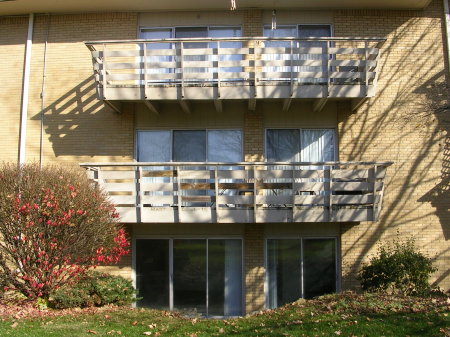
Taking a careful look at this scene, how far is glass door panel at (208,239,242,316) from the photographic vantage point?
11594 millimetres

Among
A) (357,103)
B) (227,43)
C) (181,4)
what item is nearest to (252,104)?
(227,43)

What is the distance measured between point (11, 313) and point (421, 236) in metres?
9.91

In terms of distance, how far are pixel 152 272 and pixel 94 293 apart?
2255 millimetres

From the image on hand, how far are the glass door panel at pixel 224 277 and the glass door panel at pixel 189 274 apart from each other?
211 millimetres

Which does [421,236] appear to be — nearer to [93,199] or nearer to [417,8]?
[417,8]

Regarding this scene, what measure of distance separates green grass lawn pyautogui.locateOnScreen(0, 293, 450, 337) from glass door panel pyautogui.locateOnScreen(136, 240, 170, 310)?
2.63m

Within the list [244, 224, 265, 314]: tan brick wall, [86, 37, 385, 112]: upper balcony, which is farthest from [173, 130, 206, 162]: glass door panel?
[244, 224, 265, 314]: tan brick wall

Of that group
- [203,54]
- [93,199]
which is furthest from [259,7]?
[93,199]

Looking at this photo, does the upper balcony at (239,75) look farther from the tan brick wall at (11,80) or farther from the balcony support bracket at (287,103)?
the tan brick wall at (11,80)

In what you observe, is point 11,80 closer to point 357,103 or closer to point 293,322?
point 357,103

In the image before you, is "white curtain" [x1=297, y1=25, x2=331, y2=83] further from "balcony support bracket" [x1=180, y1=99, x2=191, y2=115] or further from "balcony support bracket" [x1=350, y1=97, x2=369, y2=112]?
"balcony support bracket" [x1=180, y1=99, x2=191, y2=115]

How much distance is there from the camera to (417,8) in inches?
492

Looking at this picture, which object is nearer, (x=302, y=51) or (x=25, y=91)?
(x=302, y=51)

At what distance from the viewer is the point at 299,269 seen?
11688 millimetres
